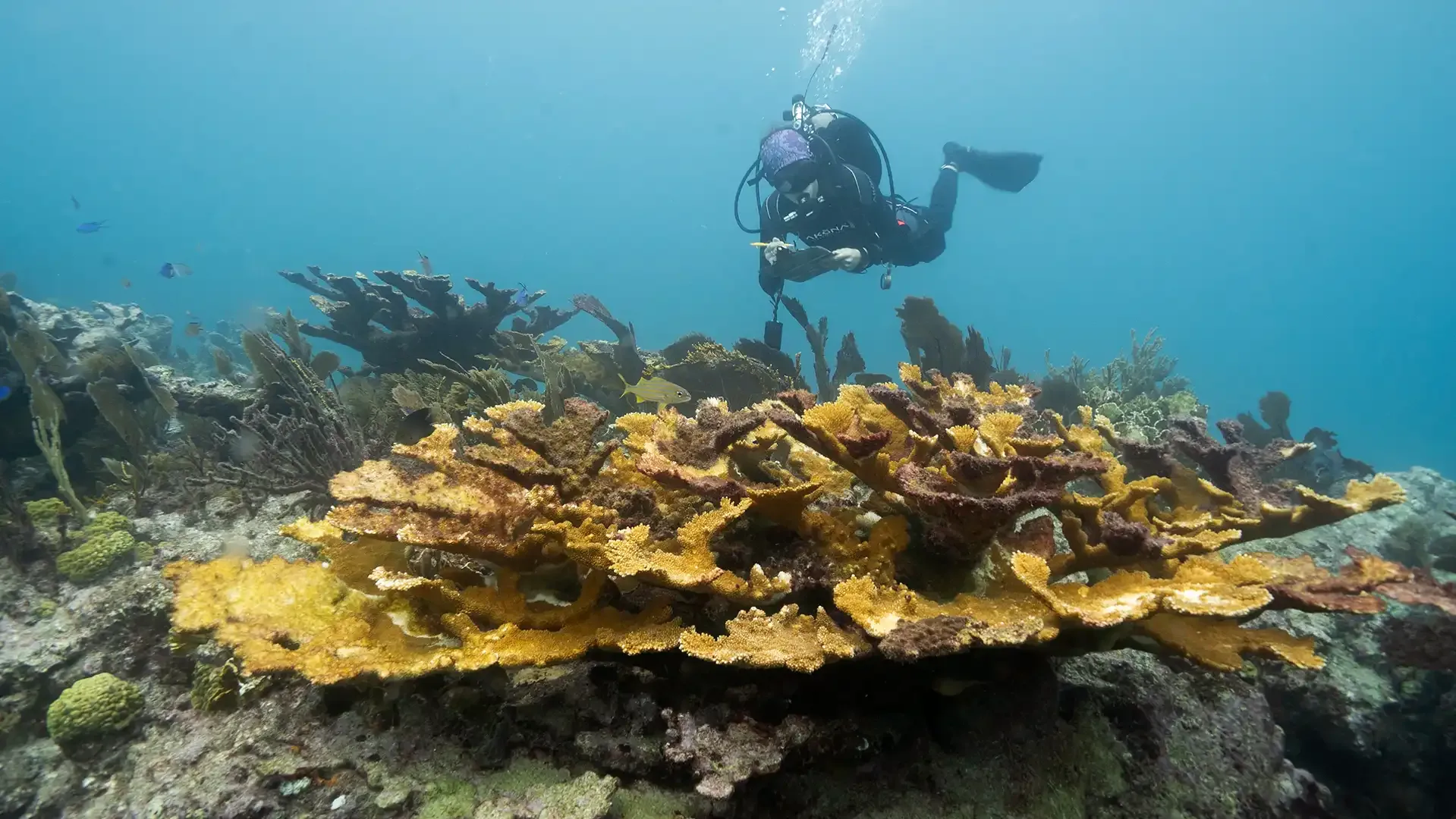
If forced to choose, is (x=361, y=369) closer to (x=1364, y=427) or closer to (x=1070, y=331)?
(x=1364, y=427)

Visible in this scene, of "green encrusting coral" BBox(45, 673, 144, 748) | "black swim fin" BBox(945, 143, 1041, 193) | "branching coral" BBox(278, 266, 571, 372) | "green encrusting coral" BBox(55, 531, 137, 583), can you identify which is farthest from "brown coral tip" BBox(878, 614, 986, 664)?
"black swim fin" BBox(945, 143, 1041, 193)

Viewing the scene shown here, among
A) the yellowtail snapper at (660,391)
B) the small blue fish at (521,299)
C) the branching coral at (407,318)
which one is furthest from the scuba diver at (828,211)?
the branching coral at (407,318)

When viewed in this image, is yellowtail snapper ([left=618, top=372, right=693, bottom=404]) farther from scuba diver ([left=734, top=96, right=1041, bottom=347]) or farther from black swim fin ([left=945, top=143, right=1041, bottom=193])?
black swim fin ([left=945, top=143, right=1041, bottom=193])

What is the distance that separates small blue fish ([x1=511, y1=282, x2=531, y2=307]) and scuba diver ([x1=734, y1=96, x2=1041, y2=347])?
3.33 metres

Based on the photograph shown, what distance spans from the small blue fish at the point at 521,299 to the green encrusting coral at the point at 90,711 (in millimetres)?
6070

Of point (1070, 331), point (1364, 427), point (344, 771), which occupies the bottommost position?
point (344, 771)

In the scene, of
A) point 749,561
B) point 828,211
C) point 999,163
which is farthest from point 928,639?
point 999,163

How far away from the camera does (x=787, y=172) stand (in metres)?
8.47

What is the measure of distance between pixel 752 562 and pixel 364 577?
1.62m

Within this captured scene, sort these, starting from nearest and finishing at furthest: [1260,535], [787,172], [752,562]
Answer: [752,562]
[1260,535]
[787,172]

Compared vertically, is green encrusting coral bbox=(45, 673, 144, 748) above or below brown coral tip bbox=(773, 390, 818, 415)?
below

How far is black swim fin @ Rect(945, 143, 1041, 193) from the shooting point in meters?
Result: 13.7

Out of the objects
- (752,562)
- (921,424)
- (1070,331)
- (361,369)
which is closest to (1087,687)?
(921,424)

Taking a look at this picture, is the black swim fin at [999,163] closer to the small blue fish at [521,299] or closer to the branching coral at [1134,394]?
the branching coral at [1134,394]
